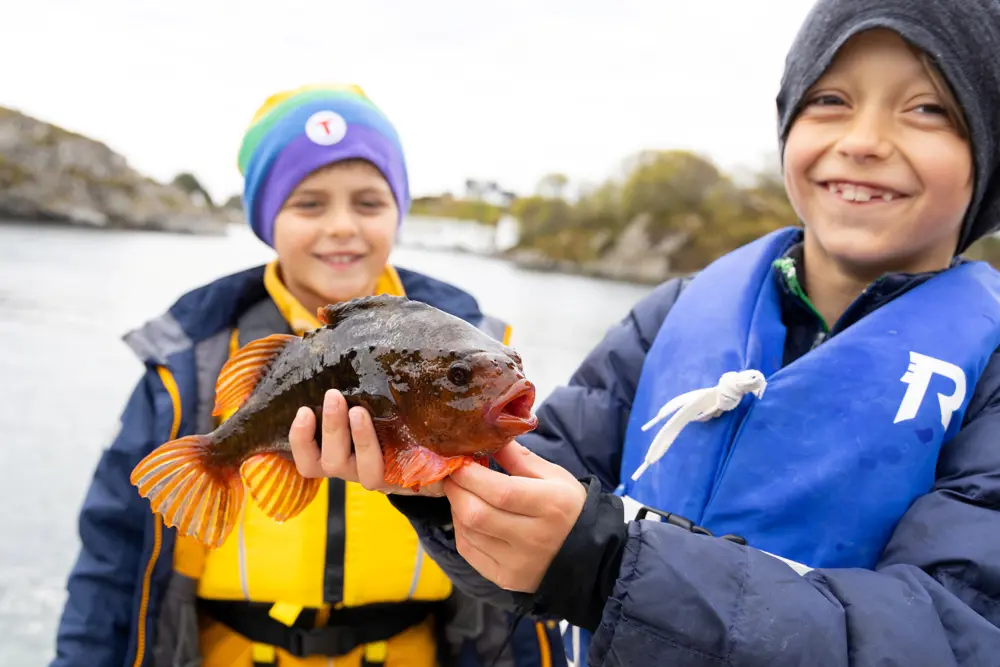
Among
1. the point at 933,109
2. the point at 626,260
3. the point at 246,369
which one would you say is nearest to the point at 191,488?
the point at 246,369

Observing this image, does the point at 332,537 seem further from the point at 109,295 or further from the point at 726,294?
the point at 109,295

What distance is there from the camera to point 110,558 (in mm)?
2582

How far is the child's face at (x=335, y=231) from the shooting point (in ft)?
9.41

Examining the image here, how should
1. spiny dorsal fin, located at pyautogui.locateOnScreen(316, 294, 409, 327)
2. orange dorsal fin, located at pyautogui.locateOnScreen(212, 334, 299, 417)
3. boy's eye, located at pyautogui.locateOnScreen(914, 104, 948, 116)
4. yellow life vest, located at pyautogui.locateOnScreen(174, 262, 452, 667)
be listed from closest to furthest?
spiny dorsal fin, located at pyautogui.locateOnScreen(316, 294, 409, 327) → boy's eye, located at pyautogui.locateOnScreen(914, 104, 948, 116) → orange dorsal fin, located at pyautogui.locateOnScreen(212, 334, 299, 417) → yellow life vest, located at pyautogui.locateOnScreen(174, 262, 452, 667)

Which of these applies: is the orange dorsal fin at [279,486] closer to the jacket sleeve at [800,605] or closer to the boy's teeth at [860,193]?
the jacket sleeve at [800,605]

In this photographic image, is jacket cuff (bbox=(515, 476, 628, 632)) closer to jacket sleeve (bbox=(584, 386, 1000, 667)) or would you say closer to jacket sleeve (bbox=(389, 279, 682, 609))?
jacket sleeve (bbox=(584, 386, 1000, 667))

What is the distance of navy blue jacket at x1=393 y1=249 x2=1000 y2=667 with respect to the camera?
148cm

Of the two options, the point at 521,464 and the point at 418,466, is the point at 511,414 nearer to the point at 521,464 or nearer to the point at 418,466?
the point at 521,464

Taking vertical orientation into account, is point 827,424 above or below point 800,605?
above

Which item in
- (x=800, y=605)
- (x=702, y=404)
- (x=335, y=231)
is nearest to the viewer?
(x=800, y=605)

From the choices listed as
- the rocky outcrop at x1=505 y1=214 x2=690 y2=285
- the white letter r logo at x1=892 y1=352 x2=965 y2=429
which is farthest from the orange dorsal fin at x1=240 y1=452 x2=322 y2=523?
the rocky outcrop at x1=505 y1=214 x2=690 y2=285

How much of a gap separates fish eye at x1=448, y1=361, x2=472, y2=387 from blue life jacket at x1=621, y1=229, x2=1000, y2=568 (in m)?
0.94

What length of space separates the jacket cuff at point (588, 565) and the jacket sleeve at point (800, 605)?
42 millimetres

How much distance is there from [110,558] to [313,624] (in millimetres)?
794
